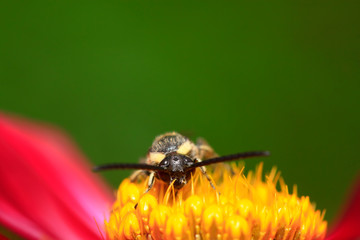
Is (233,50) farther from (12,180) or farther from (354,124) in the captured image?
(12,180)

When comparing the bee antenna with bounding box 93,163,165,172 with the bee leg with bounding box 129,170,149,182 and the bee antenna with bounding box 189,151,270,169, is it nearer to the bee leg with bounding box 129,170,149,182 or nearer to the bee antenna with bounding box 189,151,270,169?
the bee antenna with bounding box 189,151,270,169

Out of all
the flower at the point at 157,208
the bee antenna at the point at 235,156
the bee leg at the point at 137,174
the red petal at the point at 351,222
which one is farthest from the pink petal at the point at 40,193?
the red petal at the point at 351,222

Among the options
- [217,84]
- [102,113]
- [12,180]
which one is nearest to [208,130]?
[217,84]

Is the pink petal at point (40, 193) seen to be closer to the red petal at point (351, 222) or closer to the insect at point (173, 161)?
the insect at point (173, 161)

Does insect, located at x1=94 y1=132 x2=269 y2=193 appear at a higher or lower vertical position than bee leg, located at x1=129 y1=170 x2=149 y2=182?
higher

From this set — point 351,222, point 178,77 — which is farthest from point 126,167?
point 178,77

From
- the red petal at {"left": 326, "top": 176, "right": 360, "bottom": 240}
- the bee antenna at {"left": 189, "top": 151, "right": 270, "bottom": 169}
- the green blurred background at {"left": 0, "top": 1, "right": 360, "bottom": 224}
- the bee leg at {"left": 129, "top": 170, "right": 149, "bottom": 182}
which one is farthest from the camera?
the green blurred background at {"left": 0, "top": 1, "right": 360, "bottom": 224}

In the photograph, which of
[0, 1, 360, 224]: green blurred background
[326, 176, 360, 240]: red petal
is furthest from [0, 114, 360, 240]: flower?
[0, 1, 360, 224]: green blurred background

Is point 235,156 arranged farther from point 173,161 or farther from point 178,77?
point 178,77
